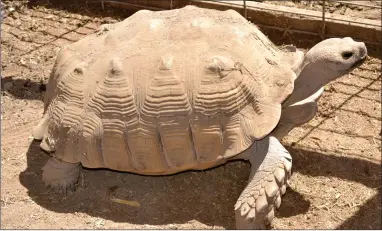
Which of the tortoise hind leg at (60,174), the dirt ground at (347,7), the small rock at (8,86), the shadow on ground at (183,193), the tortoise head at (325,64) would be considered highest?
the tortoise head at (325,64)

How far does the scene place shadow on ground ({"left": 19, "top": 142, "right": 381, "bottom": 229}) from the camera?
155 inches

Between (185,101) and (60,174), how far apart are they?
1040mm

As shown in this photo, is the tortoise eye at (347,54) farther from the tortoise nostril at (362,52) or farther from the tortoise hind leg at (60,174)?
the tortoise hind leg at (60,174)

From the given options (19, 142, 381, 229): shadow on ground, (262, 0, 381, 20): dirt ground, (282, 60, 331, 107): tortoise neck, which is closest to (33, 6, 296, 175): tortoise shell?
(282, 60, 331, 107): tortoise neck

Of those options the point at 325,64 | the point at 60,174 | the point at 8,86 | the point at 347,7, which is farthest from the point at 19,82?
the point at 347,7

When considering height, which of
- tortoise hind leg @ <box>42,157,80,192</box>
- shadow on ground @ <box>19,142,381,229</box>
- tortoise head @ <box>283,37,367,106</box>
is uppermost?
tortoise head @ <box>283,37,367,106</box>

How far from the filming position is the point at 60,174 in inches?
160

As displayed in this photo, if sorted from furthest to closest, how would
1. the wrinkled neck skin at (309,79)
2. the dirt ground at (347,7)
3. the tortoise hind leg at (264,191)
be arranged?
the dirt ground at (347,7) → the wrinkled neck skin at (309,79) → the tortoise hind leg at (264,191)

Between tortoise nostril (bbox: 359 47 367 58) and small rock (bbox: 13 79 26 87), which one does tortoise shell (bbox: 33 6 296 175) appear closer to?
tortoise nostril (bbox: 359 47 367 58)

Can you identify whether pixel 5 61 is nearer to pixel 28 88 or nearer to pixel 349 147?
pixel 28 88

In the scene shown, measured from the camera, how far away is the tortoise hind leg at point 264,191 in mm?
3660

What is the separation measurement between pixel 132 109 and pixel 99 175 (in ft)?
2.56

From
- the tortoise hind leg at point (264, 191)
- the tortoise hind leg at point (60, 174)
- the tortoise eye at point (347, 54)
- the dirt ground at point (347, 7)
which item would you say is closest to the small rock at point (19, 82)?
the tortoise hind leg at point (60, 174)

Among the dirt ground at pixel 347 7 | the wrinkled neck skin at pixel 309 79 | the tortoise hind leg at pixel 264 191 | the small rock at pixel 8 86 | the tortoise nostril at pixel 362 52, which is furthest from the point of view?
the dirt ground at pixel 347 7
